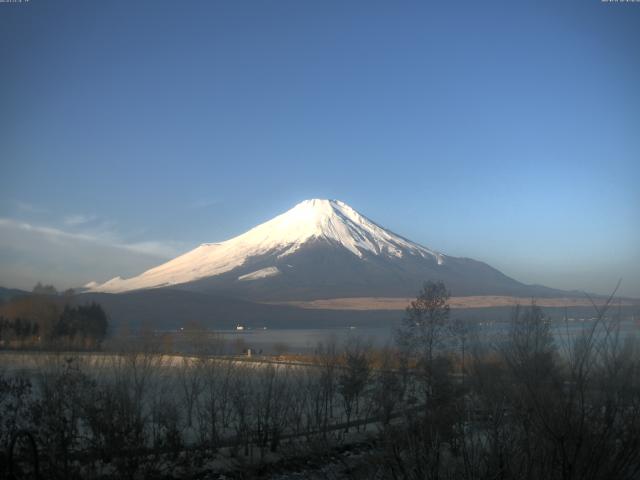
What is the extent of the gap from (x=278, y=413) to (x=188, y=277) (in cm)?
15161

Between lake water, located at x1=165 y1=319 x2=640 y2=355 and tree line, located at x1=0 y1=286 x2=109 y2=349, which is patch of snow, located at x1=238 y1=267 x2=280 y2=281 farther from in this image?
tree line, located at x1=0 y1=286 x2=109 y2=349

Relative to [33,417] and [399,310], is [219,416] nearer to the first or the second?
[33,417]

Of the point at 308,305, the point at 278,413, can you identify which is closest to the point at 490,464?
the point at 278,413

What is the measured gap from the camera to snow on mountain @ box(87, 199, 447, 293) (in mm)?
168250

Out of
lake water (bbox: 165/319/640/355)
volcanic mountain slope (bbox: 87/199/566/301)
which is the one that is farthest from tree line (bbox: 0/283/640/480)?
volcanic mountain slope (bbox: 87/199/566/301)

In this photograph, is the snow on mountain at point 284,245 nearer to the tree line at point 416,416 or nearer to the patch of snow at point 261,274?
the patch of snow at point 261,274

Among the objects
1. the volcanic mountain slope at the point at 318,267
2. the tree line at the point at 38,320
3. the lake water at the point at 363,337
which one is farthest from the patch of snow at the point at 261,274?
the tree line at the point at 38,320

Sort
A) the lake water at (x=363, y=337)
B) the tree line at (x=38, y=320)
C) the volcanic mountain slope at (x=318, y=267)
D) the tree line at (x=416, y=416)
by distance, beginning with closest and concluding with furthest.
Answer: the tree line at (x=416, y=416)
the lake water at (x=363, y=337)
the tree line at (x=38, y=320)
the volcanic mountain slope at (x=318, y=267)

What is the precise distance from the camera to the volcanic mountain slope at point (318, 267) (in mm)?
137875

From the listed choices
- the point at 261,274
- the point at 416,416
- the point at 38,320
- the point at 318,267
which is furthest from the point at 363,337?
the point at 318,267

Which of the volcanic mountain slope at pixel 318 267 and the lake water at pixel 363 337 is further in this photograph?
the volcanic mountain slope at pixel 318 267

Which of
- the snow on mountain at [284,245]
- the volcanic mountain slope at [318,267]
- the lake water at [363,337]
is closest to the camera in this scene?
the lake water at [363,337]

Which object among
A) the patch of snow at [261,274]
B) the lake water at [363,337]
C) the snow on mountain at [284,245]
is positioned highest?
the snow on mountain at [284,245]

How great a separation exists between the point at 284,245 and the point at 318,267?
2147cm
